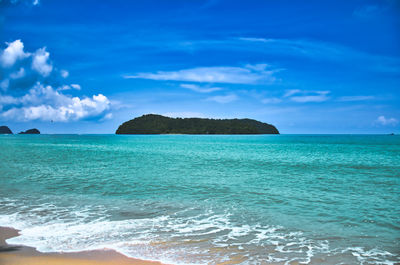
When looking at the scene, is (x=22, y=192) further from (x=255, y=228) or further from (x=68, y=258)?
(x=255, y=228)

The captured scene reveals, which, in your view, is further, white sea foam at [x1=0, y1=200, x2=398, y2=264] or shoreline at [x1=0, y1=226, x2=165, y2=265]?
white sea foam at [x1=0, y1=200, x2=398, y2=264]

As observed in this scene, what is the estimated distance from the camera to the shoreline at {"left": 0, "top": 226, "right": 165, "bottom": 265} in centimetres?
617

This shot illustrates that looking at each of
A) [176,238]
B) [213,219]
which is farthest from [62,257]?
[213,219]

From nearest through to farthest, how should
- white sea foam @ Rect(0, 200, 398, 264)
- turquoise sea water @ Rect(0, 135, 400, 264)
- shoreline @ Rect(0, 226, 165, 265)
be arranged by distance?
shoreline @ Rect(0, 226, 165, 265) < white sea foam @ Rect(0, 200, 398, 264) < turquoise sea water @ Rect(0, 135, 400, 264)

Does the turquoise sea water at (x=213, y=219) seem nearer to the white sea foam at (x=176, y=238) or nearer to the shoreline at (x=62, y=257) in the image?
A: the white sea foam at (x=176, y=238)

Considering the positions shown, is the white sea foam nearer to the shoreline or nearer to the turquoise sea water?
the turquoise sea water

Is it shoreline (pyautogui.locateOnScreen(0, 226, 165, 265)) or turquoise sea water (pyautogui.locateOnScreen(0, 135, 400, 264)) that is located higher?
shoreline (pyautogui.locateOnScreen(0, 226, 165, 265))

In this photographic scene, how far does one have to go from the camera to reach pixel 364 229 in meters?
8.99

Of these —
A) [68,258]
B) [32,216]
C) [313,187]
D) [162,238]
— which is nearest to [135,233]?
[162,238]

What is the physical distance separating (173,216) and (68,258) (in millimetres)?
4531

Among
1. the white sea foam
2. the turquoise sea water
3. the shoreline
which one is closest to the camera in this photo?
the shoreline

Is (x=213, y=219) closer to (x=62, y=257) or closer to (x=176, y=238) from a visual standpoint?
(x=176, y=238)

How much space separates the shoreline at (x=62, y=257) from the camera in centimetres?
617

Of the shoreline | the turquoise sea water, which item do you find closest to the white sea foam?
the turquoise sea water
